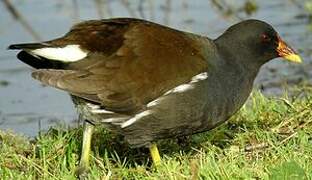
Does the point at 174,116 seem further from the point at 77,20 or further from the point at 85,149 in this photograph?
the point at 77,20

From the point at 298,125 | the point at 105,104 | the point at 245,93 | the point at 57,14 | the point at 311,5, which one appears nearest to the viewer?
the point at 105,104

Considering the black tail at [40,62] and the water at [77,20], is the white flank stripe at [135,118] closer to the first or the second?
the black tail at [40,62]

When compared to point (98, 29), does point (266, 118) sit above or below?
below

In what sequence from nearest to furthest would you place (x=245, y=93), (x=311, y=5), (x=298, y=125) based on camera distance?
(x=245, y=93)
(x=298, y=125)
(x=311, y=5)

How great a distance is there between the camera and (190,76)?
5.36m

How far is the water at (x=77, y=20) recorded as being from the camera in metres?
8.47

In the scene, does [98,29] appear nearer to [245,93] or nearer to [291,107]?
[245,93]

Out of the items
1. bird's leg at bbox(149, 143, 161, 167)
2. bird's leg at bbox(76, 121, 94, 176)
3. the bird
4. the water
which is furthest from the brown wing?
the water

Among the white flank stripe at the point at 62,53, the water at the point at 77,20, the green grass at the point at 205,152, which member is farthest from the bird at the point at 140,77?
the water at the point at 77,20

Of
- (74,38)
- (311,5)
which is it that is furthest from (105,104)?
(311,5)

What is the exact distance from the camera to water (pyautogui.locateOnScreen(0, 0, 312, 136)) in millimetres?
8469

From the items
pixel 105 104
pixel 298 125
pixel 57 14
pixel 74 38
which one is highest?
pixel 57 14

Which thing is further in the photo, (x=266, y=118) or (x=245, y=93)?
(x=266, y=118)

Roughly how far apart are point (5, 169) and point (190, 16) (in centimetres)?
529
